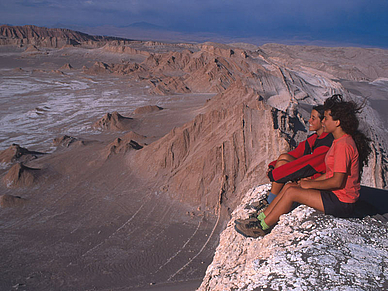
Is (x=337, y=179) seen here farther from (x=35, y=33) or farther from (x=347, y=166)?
(x=35, y=33)

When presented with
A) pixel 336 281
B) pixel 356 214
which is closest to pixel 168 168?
pixel 356 214

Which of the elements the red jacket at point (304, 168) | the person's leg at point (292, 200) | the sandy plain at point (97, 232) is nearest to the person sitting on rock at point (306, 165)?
the red jacket at point (304, 168)

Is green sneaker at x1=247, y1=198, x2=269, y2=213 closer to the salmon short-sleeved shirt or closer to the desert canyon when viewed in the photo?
the desert canyon

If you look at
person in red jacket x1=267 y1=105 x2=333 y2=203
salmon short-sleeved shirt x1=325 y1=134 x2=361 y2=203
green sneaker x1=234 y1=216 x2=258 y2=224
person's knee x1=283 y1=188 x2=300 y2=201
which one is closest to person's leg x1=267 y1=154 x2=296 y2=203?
person in red jacket x1=267 y1=105 x2=333 y2=203

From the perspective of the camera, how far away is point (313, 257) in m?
2.00

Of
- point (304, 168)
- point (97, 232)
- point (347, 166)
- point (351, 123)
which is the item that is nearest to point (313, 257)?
point (347, 166)

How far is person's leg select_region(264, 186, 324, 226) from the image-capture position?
249 centimetres

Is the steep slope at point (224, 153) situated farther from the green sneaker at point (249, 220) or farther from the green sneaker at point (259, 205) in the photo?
→ the green sneaker at point (249, 220)

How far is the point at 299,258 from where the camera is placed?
202 cm

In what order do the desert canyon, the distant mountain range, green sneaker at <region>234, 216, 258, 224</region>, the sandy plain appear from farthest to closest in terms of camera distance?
the distant mountain range, the sandy plain, green sneaker at <region>234, 216, 258, 224</region>, the desert canyon

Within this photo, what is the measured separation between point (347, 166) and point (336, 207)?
1.11ft

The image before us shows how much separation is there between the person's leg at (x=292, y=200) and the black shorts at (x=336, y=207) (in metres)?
0.04

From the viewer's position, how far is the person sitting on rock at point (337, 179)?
246 cm

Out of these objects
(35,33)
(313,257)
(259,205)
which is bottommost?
(259,205)
